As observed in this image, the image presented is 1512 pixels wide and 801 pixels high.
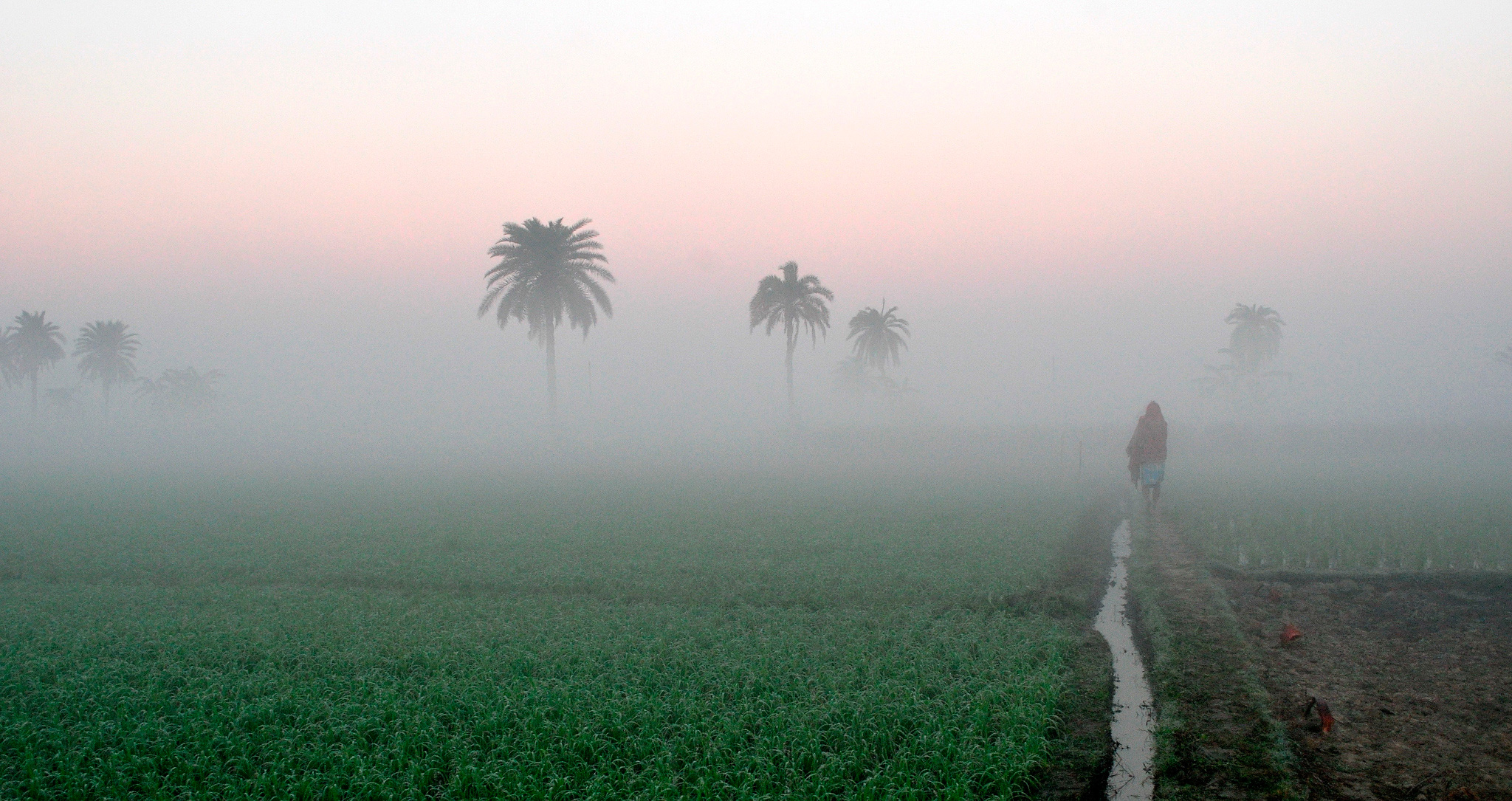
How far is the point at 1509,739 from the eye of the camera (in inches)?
282

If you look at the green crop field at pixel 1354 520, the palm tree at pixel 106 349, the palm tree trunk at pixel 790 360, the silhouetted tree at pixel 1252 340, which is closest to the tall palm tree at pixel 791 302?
the palm tree trunk at pixel 790 360

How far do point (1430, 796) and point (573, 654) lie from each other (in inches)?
337

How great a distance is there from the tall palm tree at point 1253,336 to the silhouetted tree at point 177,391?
118 meters

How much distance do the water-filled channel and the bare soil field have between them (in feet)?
4.04

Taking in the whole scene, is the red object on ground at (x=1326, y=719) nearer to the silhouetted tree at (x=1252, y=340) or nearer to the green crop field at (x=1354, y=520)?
the green crop field at (x=1354, y=520)

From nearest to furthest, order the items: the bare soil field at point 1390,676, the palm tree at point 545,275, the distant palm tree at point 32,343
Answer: the bare soil field at point 1390,676, the palm tree at point 545,275, the distant palm tree at point 32,343

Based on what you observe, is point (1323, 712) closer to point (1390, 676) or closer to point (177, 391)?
point (1390, 676)

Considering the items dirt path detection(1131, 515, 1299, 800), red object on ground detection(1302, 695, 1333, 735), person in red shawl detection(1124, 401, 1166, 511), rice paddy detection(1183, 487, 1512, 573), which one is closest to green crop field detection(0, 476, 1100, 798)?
dirt path detection(1131, 515, 1299, 800)

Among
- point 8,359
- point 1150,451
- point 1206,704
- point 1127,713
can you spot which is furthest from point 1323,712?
point 8,359

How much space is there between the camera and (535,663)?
9492 millimetres

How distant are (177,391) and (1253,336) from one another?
123 metres

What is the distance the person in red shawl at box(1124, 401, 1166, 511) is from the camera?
22500mm

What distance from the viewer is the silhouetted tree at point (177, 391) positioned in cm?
9181

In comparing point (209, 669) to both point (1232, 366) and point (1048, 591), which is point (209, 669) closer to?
point (1048, 591)
